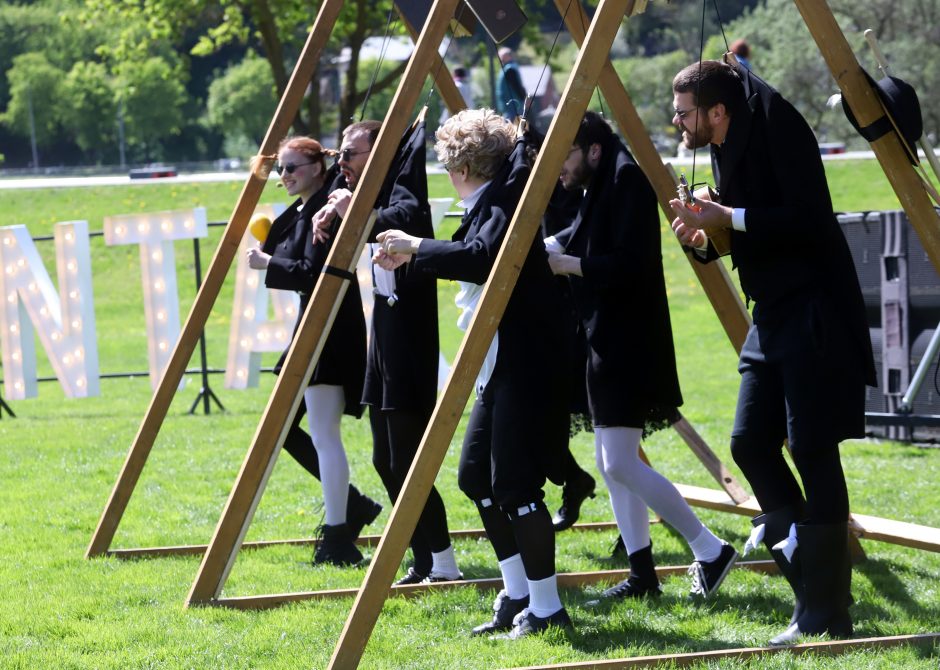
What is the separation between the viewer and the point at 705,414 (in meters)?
11.4

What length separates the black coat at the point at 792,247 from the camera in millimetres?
4430

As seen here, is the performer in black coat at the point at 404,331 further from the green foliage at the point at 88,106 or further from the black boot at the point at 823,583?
the green foliage at the point at 88,106

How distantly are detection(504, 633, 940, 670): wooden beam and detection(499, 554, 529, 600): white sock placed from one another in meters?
0.65

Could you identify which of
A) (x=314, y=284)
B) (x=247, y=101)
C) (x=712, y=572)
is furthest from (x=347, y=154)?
(x=247, y=101)

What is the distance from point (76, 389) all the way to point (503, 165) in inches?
313

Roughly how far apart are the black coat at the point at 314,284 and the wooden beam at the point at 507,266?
183cm

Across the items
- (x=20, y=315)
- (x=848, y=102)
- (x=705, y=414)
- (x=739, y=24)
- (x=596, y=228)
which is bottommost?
(x=705, y=414)

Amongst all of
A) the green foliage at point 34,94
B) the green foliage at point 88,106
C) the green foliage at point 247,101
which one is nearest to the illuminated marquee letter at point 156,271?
the green foliage at point 247,101

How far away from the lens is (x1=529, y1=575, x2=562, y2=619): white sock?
4742 millimetres

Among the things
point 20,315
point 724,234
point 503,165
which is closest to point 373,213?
point 503,165

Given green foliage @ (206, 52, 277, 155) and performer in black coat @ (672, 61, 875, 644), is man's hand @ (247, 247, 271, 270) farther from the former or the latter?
green foliage @ (206, 52, 277, 155)

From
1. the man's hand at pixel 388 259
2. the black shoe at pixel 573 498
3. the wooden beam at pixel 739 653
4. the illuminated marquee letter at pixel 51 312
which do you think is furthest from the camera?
the illuminated marquee letter at pixel 51 312

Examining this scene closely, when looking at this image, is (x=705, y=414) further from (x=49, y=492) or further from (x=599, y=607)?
(x=599, y=607)

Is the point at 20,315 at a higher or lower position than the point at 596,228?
lower
